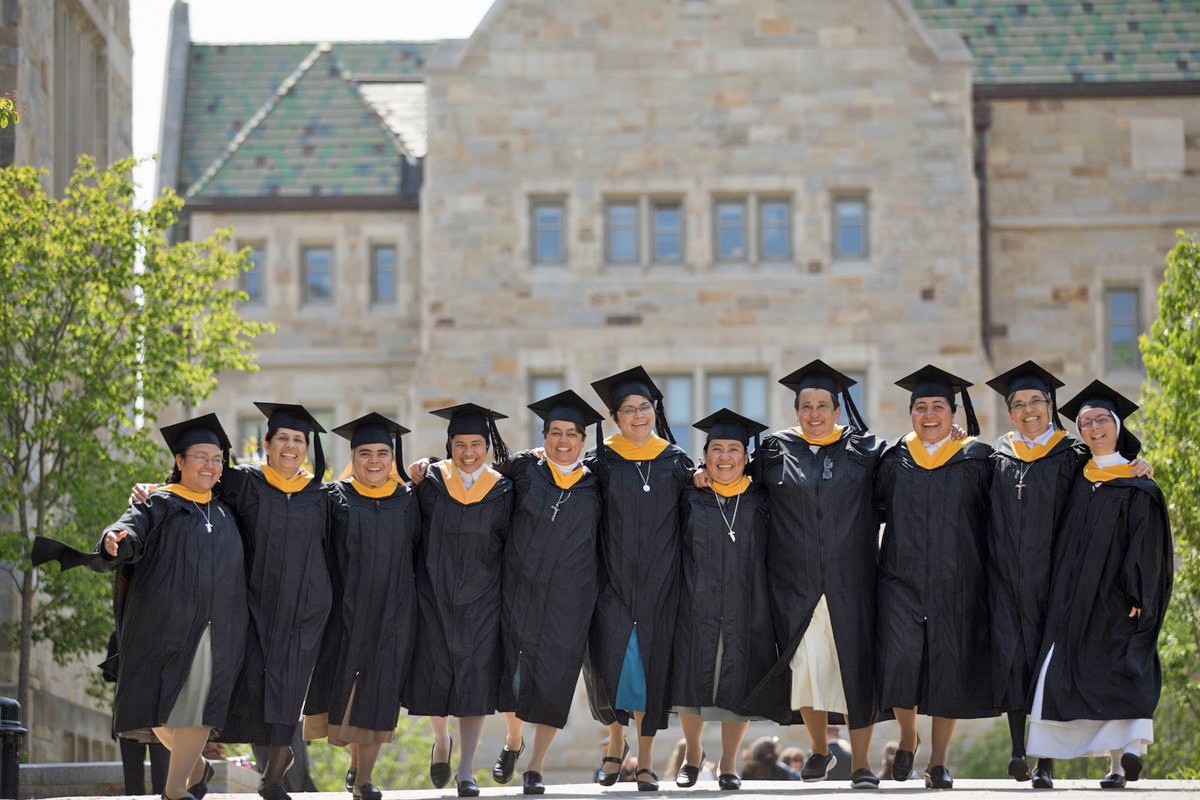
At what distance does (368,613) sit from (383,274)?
19875 mm

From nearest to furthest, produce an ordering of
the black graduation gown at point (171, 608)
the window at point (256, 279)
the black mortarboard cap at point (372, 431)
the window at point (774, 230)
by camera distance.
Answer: the black graduation gown at point (171, 608) < the black mortarboard cap at point (372, 431) < the window at point (774, 230) < the window at point (256, 279)

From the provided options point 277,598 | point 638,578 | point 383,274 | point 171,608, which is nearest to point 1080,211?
point 383,274

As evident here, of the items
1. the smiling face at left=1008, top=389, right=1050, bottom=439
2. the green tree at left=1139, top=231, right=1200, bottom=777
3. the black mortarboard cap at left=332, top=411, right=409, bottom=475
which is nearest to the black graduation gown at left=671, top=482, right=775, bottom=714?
the smiling face at left=1008, top=389, right=1050, bottom=439

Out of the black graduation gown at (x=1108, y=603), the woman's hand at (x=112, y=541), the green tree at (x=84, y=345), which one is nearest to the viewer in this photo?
the woman's hand at (x=112, y=541)

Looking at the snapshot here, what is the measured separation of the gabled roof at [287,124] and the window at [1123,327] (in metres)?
9.12

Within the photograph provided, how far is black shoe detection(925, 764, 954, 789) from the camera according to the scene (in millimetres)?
12641

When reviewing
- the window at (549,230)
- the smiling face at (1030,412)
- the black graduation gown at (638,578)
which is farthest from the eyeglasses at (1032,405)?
the window at (549,230)

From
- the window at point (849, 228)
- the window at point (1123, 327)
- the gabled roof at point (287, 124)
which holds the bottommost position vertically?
the window at point (1123, 327)

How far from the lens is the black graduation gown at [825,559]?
12891 millimetres

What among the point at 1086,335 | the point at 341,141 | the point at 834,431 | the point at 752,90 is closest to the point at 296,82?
the point at 341,141

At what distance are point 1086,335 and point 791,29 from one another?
5.16 m

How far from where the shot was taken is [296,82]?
110 feet

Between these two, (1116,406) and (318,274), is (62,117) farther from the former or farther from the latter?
(1116,406)

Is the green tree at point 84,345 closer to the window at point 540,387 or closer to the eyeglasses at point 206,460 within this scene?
the eyeglasses at point 206,460
